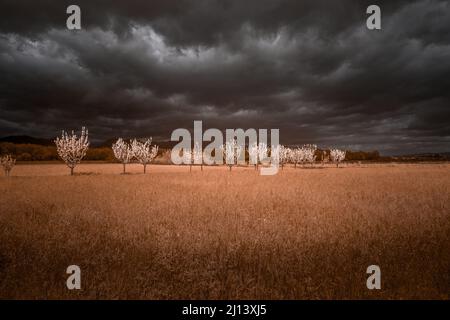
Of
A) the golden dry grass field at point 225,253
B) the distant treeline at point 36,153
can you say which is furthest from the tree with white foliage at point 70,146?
the distant treeline at point 36,153

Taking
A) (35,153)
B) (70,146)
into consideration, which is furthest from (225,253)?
(35,153)

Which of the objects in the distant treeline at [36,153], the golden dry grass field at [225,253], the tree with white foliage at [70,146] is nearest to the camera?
the golden dry grass field at [225,253]

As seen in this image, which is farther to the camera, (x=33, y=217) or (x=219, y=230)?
(x=33, y=217)

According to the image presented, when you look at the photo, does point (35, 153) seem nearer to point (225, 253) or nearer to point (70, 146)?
point (70, 146)

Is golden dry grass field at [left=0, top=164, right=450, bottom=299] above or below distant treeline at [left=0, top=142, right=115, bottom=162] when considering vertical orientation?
below

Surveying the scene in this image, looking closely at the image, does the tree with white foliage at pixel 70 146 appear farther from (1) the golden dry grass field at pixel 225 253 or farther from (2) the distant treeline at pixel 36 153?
(2) the distant treeline at pixel 36 153

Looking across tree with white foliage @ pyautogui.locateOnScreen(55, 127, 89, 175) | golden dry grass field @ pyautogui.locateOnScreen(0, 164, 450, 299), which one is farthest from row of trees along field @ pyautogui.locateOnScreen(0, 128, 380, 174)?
golden dry grass field @ pyautogui.locateOnScreen(0, 164, 450, 299)

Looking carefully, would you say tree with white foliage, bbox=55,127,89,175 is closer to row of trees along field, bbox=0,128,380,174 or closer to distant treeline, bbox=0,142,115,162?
row of trees along field, bbox=0,128,380,174

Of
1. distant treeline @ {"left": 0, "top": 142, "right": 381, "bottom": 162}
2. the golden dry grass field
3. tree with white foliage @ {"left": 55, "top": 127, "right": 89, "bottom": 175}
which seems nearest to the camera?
the golden dry grass field
